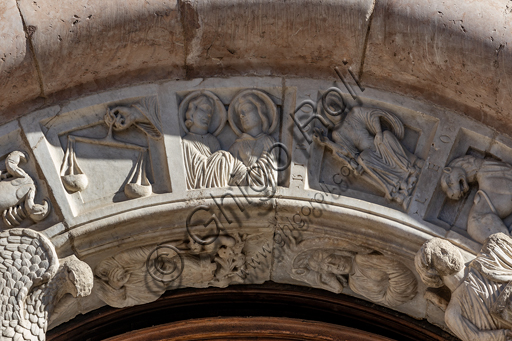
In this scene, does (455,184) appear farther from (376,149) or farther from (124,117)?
(124,117)

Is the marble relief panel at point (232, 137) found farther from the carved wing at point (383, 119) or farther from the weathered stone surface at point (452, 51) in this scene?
the weathered stone surface at point (452, 51)

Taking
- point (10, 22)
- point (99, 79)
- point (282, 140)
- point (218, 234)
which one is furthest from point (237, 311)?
point (10, 22)

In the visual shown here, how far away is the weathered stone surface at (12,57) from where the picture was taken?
3.98 meters

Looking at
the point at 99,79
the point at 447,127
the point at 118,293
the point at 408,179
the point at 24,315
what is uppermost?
the point at 99,79

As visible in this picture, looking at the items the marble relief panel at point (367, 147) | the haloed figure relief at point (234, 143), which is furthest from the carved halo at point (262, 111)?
the marble relief panel at point (367, 147)

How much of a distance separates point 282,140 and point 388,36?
0.81 metres

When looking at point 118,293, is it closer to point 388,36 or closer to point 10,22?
point 10,22

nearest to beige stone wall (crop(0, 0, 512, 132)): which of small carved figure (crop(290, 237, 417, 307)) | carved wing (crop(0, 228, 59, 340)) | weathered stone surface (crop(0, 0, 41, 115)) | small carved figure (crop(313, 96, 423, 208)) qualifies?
weathered stone surface (crop(0, 0, 41, 115))

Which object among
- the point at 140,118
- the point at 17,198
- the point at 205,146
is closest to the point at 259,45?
the point at 205,146

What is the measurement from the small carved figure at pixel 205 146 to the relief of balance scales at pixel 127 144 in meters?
0.19

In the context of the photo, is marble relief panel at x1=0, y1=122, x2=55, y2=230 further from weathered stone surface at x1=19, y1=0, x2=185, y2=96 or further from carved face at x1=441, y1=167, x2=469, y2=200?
carved face at x1=441, y1=167, x2=469, y2=200

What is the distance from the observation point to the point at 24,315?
3752 millimetres

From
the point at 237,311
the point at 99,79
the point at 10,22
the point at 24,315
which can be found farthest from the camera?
the point at 237,311

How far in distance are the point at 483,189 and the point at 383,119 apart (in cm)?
66
